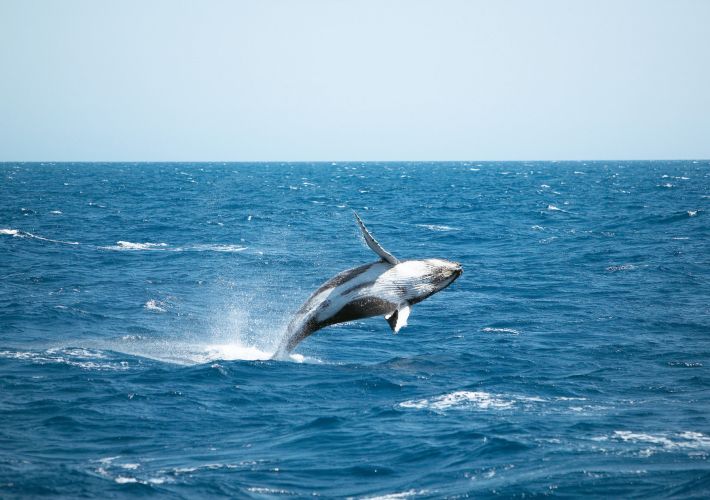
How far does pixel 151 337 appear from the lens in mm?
25062

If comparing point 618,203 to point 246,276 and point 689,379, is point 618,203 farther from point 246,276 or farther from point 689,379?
point 689,379

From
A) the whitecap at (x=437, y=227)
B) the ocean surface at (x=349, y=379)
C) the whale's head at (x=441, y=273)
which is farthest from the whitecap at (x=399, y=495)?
the whitecap at (x=437, y=227)

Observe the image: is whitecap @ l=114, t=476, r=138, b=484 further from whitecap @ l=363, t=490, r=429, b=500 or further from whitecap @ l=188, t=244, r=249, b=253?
whitecap @ l=188, t=244, r=249, b=253

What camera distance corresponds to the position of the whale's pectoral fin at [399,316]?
1562cm

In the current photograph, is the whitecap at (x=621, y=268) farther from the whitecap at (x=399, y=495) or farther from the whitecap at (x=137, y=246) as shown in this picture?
the whitecap at (x=399, y=495)

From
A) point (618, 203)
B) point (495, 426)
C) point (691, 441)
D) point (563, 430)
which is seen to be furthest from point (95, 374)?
point (618, 203)

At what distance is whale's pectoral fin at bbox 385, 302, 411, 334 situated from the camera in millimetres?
15625

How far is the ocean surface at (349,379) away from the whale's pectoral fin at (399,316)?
2348 mm

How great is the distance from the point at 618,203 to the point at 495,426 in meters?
73.1

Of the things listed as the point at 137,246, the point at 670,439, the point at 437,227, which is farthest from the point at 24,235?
the point at 670,439

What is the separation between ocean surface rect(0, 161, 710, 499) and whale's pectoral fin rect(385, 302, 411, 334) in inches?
92.4

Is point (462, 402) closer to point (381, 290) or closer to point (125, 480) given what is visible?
point (381, 290)

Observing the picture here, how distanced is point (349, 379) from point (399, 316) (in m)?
5.25

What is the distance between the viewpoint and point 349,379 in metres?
20.4
